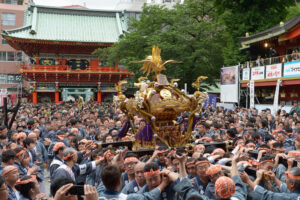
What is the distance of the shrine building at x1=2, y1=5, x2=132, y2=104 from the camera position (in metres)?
27.4

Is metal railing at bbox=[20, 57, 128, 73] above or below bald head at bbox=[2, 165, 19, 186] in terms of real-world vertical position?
above

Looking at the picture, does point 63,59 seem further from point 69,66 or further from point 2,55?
point 2,55

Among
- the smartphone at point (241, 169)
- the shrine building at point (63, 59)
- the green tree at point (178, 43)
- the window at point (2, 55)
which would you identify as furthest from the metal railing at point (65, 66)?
the smartphone at point (241, 169)

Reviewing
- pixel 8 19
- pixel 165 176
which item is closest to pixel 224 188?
pixel 165 176

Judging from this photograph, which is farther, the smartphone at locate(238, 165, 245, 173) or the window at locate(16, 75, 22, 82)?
the window at locate(16, 75, 22, 82)

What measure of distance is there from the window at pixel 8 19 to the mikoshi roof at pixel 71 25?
6.90 metres

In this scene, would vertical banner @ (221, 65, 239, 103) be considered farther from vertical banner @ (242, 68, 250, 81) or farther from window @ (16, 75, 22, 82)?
window @ (16, 75, 22, 82)

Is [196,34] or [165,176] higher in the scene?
[196,34]

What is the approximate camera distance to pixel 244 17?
74.9ft

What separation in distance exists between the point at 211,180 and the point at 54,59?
27.3 m

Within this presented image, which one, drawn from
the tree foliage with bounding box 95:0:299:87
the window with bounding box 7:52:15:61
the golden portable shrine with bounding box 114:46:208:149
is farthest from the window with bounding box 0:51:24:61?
the golden portable shrine with bounding box 114:46:208:149

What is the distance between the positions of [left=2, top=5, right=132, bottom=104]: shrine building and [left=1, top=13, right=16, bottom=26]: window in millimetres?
7088

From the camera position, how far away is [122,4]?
182 ft

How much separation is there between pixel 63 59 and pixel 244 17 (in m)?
17.7
